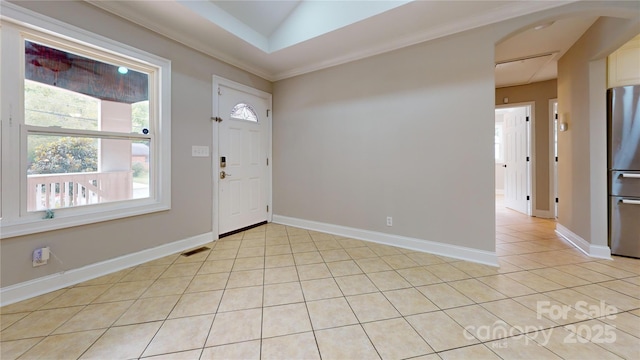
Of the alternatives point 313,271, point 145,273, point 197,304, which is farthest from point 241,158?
point 197,304

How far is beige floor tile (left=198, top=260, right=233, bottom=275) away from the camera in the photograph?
2281 mm

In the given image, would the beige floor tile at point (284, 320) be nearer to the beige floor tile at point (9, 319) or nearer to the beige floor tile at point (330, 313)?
the beige floor tile at point (330, 313)

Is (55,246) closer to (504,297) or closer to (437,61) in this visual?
(504,297)

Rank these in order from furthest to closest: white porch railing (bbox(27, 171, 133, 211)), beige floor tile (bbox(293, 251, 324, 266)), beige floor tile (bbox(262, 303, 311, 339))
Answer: beige floor tile (bbox(293, 251, 324, 266))
white porch railing (bbox(27, 171, 133, 211))
beige floor tile (bbox(262, 303, 311, 339))

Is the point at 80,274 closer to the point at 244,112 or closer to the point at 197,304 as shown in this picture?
the point at 197,304

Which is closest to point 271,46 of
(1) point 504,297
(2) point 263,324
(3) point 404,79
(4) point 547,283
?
(3) point 404,79

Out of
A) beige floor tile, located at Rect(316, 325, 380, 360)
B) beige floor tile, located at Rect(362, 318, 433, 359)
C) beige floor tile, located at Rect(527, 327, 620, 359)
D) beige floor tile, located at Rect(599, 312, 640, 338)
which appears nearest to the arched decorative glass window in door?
beige floor tile, located at Rect(316, 325, 380, 360)

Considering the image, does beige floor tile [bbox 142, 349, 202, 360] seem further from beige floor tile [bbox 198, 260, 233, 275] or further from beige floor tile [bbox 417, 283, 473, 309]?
beige floor tile [bbox 417, 283, 473, 309]

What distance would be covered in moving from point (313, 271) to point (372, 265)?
0.64 meters

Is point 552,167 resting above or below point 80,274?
above

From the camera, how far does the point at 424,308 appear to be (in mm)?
1686

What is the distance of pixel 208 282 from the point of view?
81.4 inches

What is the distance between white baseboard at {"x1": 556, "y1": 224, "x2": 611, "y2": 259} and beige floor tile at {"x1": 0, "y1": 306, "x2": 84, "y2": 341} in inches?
193

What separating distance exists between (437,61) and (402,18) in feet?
2.13
